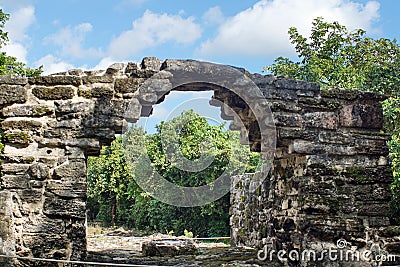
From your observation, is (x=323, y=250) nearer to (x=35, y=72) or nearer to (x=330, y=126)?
(x=330, y=126)

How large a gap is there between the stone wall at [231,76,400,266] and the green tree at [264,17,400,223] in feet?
20.5

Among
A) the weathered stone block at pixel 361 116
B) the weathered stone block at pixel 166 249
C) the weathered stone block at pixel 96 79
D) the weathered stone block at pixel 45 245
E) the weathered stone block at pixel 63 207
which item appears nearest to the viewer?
the weathered stone block at pixel 45 245

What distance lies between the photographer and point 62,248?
4867 mm

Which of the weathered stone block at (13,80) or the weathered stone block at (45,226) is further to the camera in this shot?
the weathered stone block at (13,80)

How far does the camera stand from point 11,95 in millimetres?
5148

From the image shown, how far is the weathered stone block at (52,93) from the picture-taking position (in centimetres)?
518

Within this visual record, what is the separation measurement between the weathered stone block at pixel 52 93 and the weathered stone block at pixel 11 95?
0.40 feet

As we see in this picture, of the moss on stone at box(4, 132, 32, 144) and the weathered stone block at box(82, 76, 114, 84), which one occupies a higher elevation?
the weathered stone block at box(82, 76, 114, 84)

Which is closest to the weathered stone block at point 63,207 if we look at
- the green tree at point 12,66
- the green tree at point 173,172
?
the green tree at point 173,172

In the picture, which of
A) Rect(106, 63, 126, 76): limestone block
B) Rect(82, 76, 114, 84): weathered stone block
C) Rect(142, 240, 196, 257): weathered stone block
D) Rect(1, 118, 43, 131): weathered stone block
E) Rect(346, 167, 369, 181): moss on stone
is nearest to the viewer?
Rect(1, 118, 43, 131): weathered stone block

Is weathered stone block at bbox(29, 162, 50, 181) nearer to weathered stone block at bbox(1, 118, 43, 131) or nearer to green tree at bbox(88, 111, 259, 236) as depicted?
weathered stone block at bbox(1, 118, 43, 131)

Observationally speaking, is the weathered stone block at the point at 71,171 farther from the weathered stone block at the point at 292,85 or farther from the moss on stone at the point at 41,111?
the weathered stone block at the point at 292,85

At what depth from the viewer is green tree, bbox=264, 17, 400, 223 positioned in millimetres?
12656

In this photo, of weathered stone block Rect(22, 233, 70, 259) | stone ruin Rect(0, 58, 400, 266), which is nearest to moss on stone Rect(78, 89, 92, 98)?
stone ruin Rect(0, 58, 400, 266)
